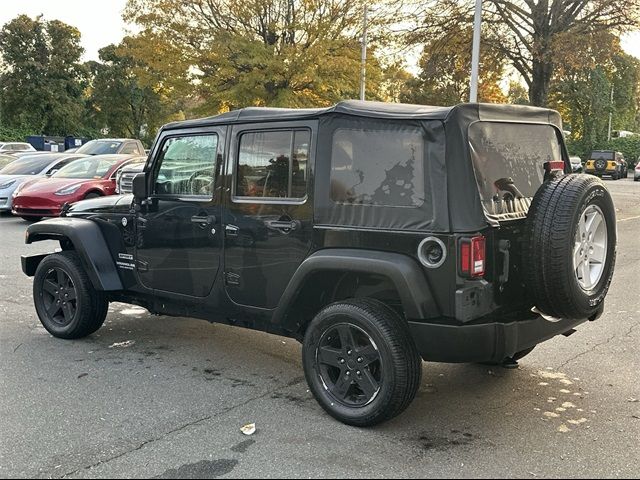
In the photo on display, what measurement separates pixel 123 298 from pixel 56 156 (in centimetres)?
1302

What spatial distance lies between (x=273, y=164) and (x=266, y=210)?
12.3 inches

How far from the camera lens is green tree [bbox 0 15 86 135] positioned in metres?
43.8

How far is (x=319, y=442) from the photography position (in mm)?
3518

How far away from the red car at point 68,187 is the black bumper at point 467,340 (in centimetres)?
1068

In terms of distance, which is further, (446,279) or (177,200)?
(177,200)

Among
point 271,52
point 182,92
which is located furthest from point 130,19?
point 271,52

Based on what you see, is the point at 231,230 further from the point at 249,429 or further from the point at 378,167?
the point at 249,429

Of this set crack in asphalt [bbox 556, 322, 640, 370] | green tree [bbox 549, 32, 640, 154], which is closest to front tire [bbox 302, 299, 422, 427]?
crack in asphalt [bbox 556, 322, 640, 370]

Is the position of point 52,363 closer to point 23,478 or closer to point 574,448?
point 23,478

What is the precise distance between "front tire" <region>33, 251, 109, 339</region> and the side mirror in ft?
3.12

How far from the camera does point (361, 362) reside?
374 cm

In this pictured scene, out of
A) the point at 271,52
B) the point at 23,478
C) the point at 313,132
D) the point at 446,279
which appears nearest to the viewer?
the point at 23,478

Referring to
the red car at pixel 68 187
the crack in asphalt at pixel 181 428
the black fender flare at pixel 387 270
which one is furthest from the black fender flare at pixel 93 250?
the red car at pixel 68 187

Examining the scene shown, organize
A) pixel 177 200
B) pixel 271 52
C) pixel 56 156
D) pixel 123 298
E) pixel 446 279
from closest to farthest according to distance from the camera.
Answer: pixel 446 279 < pixel 177 200 < pixel 123 298 < pixel 56 156 < pixel 271 52
